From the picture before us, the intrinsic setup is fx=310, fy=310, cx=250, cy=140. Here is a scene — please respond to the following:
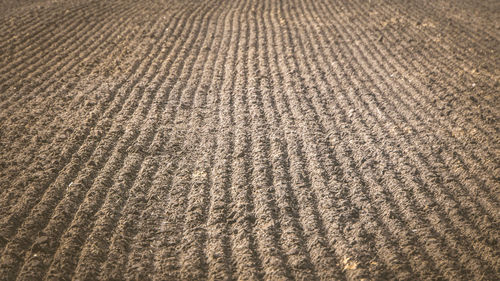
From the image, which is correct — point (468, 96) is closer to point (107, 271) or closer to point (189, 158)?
point (189, 158)

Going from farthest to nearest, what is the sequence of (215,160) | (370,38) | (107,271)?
(370,38), (215,160), (107,271)

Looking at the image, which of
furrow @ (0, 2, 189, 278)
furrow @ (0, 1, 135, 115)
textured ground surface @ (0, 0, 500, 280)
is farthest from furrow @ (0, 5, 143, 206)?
furrow @ (0, 1, 135, 115)

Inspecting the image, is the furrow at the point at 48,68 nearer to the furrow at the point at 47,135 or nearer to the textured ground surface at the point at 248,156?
the textured ground surface at the point at 248,156

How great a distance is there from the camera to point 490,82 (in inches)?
259

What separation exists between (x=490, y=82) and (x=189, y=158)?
6.48 m

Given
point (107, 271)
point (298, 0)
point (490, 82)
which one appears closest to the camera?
point (107, 271)

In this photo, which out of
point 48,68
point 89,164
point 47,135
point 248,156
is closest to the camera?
point 89,164

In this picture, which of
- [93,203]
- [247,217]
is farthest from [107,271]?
[247,217]

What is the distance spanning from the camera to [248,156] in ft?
15.5

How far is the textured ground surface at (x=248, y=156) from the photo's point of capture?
3.28 m

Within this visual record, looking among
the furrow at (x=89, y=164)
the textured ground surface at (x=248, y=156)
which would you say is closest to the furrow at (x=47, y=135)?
the textured ground surface at (x=248, y=156)

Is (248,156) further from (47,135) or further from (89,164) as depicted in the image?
(47,135)

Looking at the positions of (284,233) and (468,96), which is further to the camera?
(468,96)

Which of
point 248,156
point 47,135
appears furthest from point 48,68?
point 248,156
